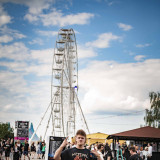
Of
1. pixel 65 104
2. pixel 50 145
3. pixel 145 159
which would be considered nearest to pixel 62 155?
pixel 50 145

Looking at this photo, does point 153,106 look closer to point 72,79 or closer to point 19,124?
point 72,79

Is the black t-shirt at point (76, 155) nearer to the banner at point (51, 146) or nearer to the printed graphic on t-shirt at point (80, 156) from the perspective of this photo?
the printed graphic on t-shirt at point (80, 156)

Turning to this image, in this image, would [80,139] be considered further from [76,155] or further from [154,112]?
[154,112]

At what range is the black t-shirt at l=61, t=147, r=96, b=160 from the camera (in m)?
3.75

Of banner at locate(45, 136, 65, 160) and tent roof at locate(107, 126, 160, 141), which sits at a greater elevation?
tent roof at locate(107, 126, 160, 141)

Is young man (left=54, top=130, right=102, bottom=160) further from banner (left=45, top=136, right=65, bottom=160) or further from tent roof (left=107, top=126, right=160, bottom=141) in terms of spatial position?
tent roof (left=107, top=126, right=160, bottom=141)

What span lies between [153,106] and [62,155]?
47.7m

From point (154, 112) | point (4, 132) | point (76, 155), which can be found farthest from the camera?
point (4, 132)

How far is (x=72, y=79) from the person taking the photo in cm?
4034

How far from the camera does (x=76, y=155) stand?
3.76 metres

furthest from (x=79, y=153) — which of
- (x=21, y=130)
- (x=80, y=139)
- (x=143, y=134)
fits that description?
(x=143, y=134)

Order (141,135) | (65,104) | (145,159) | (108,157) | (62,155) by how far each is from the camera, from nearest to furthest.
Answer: (62,155), (108,157), (145,159), (141,135), (65,104)

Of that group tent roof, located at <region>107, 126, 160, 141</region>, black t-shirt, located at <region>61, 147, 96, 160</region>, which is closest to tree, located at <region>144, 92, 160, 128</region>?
tent roof, located at <region>107, 126, 160, 141</region>

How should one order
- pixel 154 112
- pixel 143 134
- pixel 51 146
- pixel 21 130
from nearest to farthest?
pixel 51 146 < pixel 21 130 < pixel 143 134 < pixel 154 112
